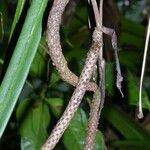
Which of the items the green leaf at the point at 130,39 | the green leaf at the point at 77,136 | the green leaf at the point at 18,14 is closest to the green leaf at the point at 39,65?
the green leaf at the point at 77,136

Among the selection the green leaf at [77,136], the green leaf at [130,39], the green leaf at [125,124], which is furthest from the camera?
the green leaf at [130,39]

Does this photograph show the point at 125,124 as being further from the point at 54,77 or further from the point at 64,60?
the point at 64,60

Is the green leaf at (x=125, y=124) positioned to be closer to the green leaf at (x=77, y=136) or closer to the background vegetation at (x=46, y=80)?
the background vegetation at (x=46, y=80)

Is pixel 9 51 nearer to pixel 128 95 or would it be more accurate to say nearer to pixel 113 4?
pixel 128 95

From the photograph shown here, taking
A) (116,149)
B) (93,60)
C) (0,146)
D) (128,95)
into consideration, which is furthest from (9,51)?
(0,146)

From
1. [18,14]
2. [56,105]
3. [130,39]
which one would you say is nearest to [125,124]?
[56,105]
